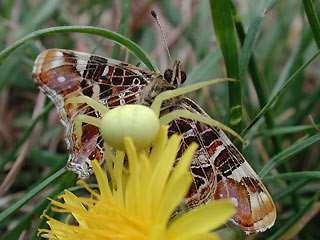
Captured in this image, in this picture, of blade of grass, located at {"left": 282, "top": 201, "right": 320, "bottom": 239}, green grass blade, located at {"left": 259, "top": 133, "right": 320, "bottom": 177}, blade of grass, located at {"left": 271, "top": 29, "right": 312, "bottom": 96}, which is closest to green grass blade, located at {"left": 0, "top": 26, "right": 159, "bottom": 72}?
green grass blade, located at {"left": 259, "top": 133, "right": 320, "bottom": 177}

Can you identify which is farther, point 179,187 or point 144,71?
point 144,71

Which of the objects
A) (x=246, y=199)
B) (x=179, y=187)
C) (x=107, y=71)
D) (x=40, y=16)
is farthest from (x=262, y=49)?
(x=179, y=187)

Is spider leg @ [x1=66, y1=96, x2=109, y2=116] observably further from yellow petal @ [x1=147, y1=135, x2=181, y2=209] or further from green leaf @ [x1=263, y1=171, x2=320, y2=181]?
green leaf @ [x1=263, y1=171, x2=320, y2=181]

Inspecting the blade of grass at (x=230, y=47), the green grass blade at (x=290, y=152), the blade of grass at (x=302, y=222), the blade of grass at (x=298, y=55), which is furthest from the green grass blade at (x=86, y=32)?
the blade of grass at (x=298, y=55)

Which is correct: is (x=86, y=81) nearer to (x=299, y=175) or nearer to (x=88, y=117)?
(x=88, y=117)

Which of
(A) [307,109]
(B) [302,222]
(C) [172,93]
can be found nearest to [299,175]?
(B) [302,222]

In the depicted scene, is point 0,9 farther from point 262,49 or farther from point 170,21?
point 262,49

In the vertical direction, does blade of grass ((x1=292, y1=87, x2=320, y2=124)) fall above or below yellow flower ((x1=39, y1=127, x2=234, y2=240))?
below
